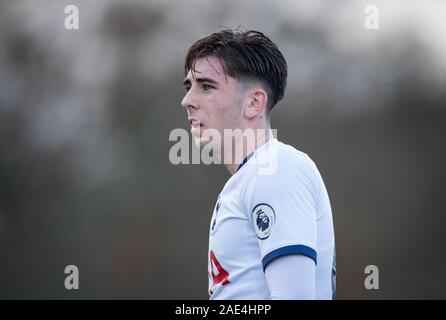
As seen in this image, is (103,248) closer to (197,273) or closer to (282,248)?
(197,273)

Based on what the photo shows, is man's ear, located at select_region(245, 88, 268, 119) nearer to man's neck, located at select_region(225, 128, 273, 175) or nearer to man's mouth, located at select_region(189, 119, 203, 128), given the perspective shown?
man's neck, located at select_region(225, 128, 273, 175)

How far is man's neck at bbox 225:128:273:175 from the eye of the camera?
106 inches

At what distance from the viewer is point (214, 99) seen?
9.04 feet

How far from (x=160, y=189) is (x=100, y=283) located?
2.05 meters

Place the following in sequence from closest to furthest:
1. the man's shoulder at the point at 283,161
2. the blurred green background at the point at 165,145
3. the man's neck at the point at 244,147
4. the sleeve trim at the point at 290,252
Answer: the sleeve trim at the point at 290,252 → the man's shoulder at the point at 283,161 → the man's neck at the point at 244,147 → the blurred green background at the point at 165,145

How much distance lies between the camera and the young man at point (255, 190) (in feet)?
7.20

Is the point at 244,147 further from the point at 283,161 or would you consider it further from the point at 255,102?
the point at 283,161

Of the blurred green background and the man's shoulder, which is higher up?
the blurred green background

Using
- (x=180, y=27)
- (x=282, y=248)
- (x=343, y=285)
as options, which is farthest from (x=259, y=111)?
(x=180, y=27)

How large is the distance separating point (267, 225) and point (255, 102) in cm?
73

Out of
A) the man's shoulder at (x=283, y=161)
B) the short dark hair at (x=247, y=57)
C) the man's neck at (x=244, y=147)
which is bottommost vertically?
the man's shoulder at (x=283, y=161)

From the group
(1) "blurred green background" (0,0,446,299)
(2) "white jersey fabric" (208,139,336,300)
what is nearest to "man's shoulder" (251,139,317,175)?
(2) "white jersey fabric" (208,139,336,300)

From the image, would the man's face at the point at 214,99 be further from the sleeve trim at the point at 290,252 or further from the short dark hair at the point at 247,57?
the sleeve trim at the point at 290,252

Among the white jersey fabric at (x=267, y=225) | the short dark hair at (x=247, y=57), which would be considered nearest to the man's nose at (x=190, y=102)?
the short dark hair at (x=247, y=57)
